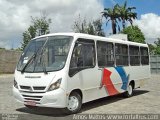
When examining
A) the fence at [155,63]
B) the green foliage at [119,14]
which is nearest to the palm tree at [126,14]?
the green foliage at [119,14]

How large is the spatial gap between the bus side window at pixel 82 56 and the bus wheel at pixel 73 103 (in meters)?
0.76

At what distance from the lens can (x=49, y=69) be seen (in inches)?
415

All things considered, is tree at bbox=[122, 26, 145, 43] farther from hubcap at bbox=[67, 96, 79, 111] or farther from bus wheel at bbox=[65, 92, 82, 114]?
hubcap at bbox=[67, 96, 79, 111]

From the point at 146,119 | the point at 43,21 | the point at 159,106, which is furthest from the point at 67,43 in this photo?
the point at 43,21

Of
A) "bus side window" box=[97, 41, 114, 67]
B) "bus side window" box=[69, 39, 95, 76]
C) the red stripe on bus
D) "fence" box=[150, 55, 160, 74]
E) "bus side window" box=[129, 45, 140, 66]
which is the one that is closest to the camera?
"bus side window" box=[69, 39, 95, 76]

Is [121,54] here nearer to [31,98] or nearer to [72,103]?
[72,103]

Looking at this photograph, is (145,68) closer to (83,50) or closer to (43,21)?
(83,50)

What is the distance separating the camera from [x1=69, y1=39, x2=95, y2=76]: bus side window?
428 inches

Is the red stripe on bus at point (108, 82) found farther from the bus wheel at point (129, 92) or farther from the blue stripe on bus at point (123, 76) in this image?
the bus wheel at point (129, 92)

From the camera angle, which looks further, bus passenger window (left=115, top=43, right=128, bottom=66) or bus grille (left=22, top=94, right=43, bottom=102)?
bus passenger window (left=115, top=43, right=128, bottom=66)

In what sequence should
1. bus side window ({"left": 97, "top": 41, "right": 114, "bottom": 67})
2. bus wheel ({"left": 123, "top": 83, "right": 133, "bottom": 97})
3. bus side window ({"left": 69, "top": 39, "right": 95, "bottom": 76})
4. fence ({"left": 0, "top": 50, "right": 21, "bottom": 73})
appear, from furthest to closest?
1. fence ({"left": 0, "top": 50, "right": 21, "bottom": 73})
2. bus wheel ({"left": 123, "top": 83, "right": 133, "bottom": 97})
3. bus side window ({"left": 97, "top": 41, "right": 114, "bottom": 67})
4. bus side window ({"left": 69, "top": 39, "right": 95, "bottom": 76})

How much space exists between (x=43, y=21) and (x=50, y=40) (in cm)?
4205

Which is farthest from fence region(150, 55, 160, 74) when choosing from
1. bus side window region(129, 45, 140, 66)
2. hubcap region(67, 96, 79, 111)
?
hubcap region(67, 96, 79, 111)

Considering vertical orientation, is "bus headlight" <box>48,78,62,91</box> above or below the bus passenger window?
below
